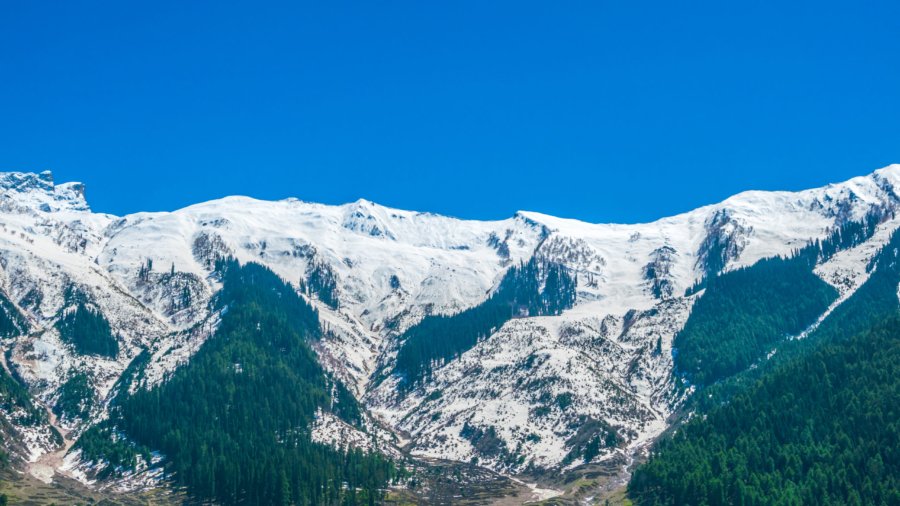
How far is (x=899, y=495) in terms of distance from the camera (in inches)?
7859
